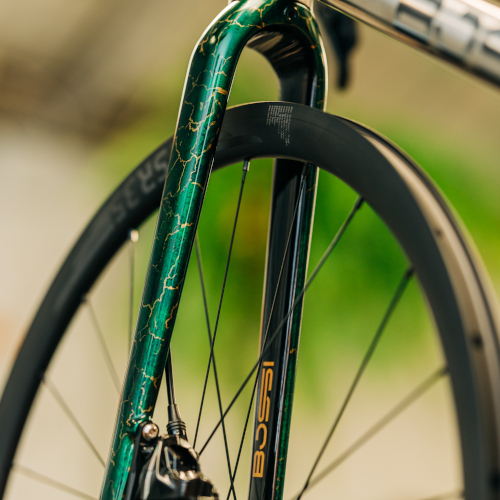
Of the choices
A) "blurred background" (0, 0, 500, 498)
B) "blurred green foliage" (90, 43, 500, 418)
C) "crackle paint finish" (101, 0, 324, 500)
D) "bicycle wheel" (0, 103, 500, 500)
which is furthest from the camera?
"blurred background" (0, 0, 500, 498)

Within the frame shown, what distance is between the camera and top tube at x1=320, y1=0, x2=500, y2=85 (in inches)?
10.1

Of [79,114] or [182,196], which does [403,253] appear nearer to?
→ [182,196]

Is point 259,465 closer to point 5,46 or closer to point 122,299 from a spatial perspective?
point 122,299

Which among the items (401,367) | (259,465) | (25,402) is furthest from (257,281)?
(259,465)

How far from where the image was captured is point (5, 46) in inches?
48.4

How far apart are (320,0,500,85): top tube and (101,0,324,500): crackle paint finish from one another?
0.32 ft

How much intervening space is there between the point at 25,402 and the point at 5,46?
98cm

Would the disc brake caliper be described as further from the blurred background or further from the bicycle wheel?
the blurred background

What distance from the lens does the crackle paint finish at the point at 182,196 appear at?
35cm

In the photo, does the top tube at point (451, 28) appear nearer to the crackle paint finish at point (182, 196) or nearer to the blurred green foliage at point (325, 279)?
the crackle paint finish at point (182, 196)

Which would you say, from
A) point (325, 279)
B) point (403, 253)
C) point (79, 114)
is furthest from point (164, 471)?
point (79, 114)

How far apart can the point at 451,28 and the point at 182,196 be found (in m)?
0.18

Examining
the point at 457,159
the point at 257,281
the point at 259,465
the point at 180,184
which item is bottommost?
the point at 259,465

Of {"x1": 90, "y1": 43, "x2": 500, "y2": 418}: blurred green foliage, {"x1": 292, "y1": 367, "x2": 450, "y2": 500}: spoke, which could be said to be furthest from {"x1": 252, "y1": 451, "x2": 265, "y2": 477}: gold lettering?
{"x1": 90, "y1": 43, "x2": 500, "y2": 418}: blurred green foliage
